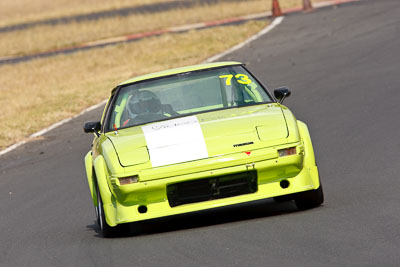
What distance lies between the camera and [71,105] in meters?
18.9

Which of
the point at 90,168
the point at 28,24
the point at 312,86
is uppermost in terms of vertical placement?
the point at 90,168

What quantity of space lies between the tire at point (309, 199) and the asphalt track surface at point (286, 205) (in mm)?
108

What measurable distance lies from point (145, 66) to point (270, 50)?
3.39m

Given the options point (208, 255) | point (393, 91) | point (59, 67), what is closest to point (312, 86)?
point (393, 91)

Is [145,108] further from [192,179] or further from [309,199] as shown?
[309,199]

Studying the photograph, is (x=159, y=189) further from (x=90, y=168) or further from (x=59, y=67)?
(x=59, y=67)

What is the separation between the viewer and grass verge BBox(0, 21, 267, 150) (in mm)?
18297

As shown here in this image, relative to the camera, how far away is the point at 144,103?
8.62 m

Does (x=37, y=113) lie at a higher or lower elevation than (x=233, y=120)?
lower

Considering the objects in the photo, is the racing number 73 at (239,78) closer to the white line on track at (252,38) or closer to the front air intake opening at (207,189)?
the front air intake opening at (207,189)

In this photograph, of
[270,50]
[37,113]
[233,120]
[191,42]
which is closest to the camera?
[233,120]

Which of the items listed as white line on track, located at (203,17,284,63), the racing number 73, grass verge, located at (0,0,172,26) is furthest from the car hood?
grass verge, located at (0,0,172,26)

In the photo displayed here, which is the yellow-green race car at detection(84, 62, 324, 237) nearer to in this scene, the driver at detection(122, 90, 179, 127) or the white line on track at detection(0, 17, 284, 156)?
the driver at detection(122, 90, 179, 127)

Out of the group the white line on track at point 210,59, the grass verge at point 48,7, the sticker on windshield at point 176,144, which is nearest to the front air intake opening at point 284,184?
the sticker on windshield at point 176,144
